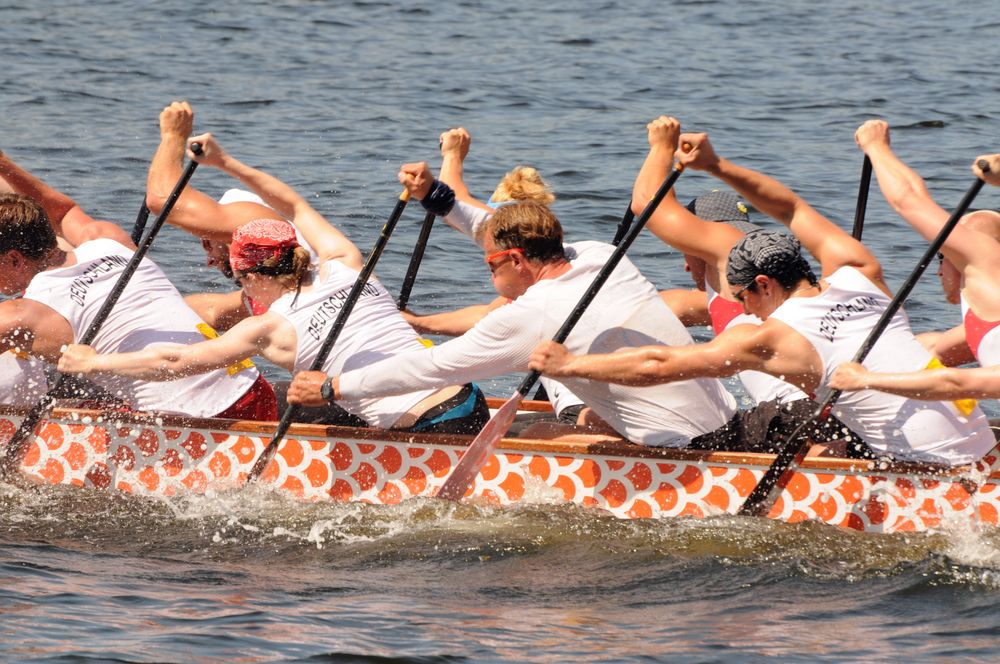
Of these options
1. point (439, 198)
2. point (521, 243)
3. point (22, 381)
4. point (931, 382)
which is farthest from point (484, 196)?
point (931, 382)

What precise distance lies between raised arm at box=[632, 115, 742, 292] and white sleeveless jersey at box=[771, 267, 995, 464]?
0.74m

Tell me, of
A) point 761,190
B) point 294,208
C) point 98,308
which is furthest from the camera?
point 294,208

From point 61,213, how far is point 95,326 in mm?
1386

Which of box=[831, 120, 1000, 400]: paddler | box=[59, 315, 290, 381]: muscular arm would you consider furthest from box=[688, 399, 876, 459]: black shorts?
box=[59, 315, 290, 381]: muscular arm

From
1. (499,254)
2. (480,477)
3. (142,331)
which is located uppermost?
(499,254)

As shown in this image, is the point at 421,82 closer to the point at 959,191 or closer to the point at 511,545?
the point at 959,191

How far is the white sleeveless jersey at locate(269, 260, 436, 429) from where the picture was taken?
7.24 metres

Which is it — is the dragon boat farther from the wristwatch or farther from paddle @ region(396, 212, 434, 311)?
paddle @ region(396, 212, 434, 311)

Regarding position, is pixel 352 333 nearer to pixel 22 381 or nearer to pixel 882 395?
pixel 22 381

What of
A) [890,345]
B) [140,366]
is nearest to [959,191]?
[890,345]

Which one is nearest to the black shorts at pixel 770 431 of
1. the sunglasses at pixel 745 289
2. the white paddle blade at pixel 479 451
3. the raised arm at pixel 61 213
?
the sunglasses at pixel 745 289

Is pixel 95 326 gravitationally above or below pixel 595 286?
below

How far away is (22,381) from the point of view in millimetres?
7957

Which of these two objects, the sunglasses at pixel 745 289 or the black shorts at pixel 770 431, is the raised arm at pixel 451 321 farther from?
the sunglasses at pixel 745 289
